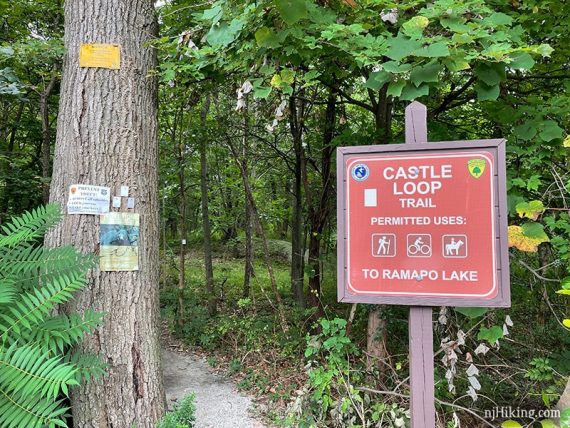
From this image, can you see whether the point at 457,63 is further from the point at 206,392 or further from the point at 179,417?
the point at 206,392

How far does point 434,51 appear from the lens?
1.98 meters

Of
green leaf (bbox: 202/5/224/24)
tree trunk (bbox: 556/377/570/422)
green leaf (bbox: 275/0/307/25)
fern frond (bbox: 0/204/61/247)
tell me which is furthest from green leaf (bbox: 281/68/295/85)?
tree trunk (bbox: 556/377/570/422)

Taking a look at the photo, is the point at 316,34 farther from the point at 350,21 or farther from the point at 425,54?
the point at 425,54

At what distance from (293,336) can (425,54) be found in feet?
12.3

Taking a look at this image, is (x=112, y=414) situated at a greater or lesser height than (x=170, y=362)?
greater

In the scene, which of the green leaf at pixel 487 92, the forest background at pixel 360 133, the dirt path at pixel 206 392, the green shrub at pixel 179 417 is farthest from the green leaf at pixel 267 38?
the dirt path at pixel 206 392

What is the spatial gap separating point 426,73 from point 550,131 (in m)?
1.06

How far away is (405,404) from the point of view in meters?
2.99

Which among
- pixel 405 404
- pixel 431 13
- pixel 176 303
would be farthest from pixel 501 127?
pixel 176 303

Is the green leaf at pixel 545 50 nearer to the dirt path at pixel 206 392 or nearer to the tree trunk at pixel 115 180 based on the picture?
the tree trunk at pixel 115 180

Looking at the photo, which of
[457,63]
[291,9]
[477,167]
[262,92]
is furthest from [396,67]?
[291,9]

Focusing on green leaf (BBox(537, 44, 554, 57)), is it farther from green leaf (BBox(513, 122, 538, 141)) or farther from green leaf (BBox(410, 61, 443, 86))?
green leaf (BBox(513, 122, 538, 141))

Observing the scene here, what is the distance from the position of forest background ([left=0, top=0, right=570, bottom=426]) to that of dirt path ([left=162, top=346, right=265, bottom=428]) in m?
0.23

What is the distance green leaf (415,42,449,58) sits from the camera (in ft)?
6.43
